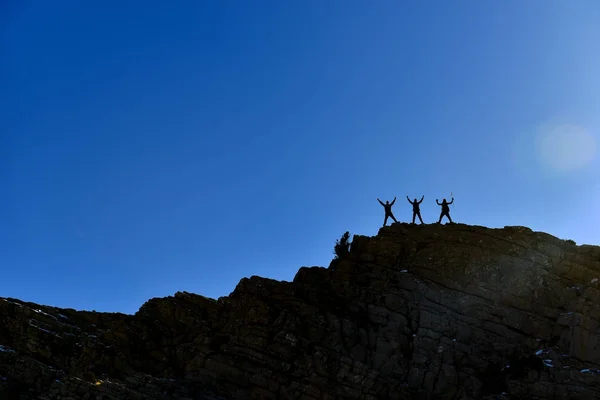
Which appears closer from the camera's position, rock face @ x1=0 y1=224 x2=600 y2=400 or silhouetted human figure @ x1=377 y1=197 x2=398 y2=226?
rock face @ x1=0 y1=224 x2=600 y2=400

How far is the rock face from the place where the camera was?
33.8m

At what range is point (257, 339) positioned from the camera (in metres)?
37.1

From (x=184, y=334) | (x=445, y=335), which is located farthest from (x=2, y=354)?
(x=445, y=335)

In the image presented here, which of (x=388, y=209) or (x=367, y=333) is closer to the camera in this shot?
(x=367, y=333)

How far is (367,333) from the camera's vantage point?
37094 millimetres

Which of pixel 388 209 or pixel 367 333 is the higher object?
pixel 388 209

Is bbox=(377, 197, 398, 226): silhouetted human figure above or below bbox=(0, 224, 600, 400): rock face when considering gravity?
above

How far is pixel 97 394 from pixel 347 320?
1694 centimetres

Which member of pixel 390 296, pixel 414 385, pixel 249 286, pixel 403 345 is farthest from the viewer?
pixel 249 286

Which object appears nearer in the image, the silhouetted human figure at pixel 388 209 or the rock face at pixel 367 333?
the rock face at pixel 367 333

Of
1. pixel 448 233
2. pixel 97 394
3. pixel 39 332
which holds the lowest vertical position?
pixel 97 394

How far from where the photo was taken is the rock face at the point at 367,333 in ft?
111

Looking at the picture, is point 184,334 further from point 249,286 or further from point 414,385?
point 414,385

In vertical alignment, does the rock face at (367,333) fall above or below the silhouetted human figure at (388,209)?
below
